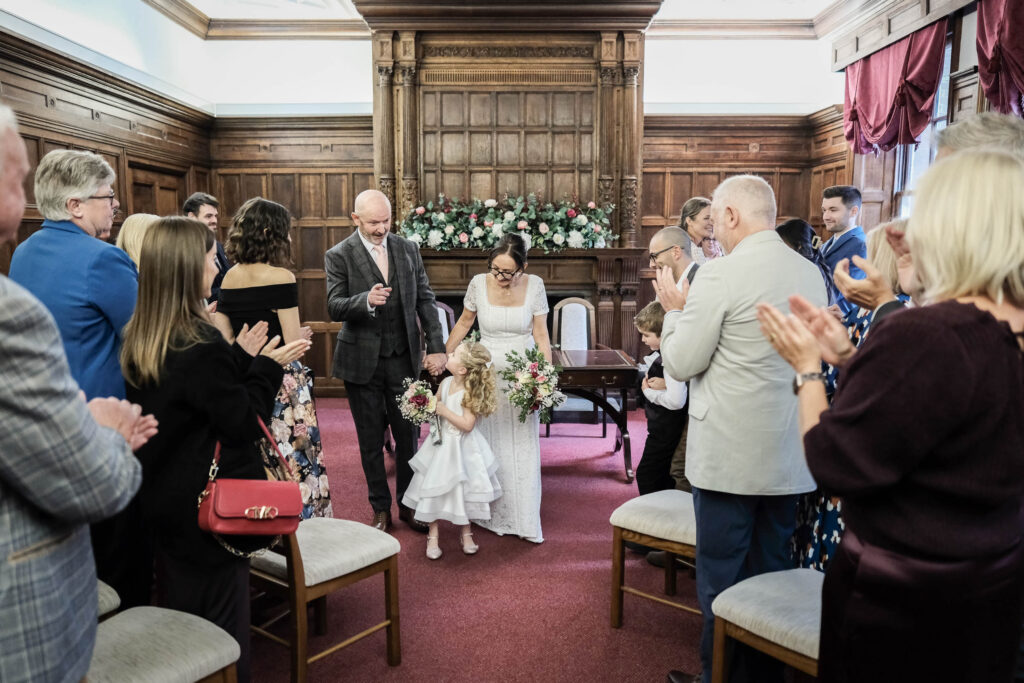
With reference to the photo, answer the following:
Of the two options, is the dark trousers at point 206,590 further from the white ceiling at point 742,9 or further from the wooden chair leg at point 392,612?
the white ceiling at point 742,9

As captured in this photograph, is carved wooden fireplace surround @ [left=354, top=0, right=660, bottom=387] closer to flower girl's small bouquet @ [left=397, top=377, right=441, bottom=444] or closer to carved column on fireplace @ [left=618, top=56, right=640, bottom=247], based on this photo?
carved column on fireplace @ [left=618, top=56, right=640, bottom=247]

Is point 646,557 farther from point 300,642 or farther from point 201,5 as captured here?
point 201,5

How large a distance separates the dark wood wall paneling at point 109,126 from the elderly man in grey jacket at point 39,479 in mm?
4062

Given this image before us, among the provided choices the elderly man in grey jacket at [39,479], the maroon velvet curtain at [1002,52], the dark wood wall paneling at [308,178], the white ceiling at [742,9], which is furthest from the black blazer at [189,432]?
the white ceiling at [742,9]

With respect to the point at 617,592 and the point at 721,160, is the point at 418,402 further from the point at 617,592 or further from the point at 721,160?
the point at 721,160

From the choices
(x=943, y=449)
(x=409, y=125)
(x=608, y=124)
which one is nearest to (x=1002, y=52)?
(x=608, y=124)

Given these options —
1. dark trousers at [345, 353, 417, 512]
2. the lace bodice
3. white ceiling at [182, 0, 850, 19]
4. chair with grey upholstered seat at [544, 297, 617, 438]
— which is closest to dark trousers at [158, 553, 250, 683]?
dark trousers at [345, 353, 417, 512]

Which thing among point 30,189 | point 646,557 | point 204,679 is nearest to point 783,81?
point 646,557

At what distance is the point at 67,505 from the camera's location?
3.66ft

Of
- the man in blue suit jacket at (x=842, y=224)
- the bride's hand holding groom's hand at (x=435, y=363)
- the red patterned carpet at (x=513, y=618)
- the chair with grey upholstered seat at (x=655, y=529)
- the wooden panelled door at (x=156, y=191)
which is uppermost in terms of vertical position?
the wooden panelled door at (x=156, y=191)

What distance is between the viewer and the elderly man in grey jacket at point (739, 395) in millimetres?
2168

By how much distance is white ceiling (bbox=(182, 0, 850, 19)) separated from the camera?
23.4ft

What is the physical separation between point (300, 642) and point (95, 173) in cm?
173

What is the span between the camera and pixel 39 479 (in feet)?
3.55
